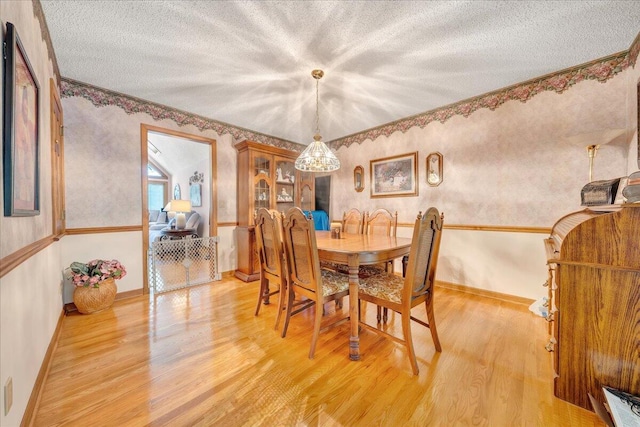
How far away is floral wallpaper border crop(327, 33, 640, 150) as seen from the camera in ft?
6.81

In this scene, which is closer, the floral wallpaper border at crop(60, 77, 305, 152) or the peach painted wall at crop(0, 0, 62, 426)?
the peach painted wall at crop(0, 0, 62, 426)

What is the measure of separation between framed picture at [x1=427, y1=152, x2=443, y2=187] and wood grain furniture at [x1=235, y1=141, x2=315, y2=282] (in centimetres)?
206

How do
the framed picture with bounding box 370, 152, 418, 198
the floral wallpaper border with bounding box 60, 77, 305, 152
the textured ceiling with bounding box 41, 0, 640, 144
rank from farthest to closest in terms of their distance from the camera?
the framed picture with bounding box 370, 152, 418, 198 → the floral wallpaper border with bounding box 60, 77, 305, 152 → the textured ceiling with bounding box 41, 0, 640, 144

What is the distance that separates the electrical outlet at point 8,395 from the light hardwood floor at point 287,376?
0.36 metres

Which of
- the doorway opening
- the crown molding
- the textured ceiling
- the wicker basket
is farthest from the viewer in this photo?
the doorway opening

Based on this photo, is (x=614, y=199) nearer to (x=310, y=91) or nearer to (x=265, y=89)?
(x=310, y=91)

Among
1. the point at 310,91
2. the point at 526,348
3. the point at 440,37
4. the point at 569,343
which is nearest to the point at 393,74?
the point at 440,37

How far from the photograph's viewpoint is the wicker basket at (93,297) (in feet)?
7.45

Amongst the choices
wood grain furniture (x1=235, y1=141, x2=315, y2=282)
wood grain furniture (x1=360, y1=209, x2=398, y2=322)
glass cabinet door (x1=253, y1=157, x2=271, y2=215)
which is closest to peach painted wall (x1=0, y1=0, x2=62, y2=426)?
wood grain furniture (x1=235, y1=141, x2=315, y2=282)

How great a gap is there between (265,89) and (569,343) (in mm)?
3132

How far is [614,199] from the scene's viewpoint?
1460 mm

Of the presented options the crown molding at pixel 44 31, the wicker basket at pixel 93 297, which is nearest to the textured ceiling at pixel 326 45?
the crown molding at pixel 44 31

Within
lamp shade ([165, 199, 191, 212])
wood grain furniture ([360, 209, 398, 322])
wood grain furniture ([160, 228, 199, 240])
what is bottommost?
wood grain furniture ([160, 228, 199, 240])

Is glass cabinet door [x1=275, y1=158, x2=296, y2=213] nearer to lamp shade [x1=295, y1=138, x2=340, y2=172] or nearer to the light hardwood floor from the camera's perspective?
lamp shade [x1=295, y1=138, x2=340, y2=172]
